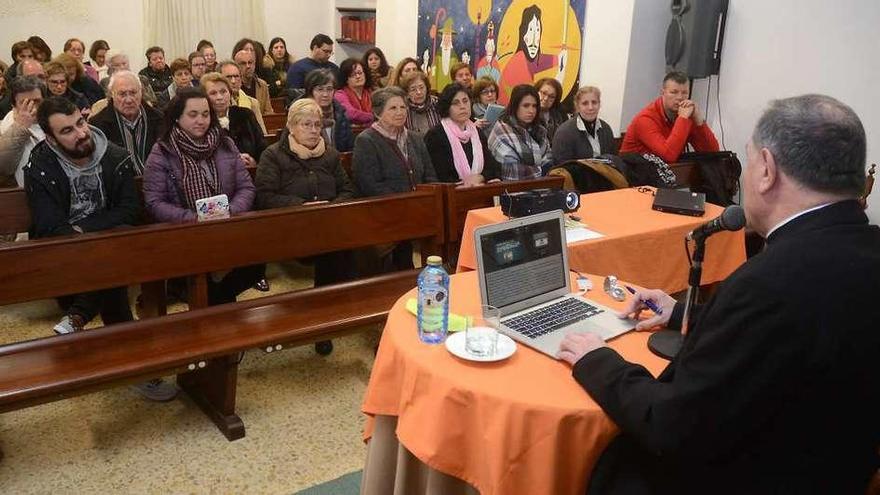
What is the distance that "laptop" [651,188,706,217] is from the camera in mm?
3227

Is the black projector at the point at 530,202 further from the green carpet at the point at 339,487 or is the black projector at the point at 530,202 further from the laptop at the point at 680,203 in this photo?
the green carpet at the point at 339,487

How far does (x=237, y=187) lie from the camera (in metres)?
3.48

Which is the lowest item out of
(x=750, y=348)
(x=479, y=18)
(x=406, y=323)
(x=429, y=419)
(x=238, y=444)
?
(x=238, y=444)

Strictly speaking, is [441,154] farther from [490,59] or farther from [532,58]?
[490,59]

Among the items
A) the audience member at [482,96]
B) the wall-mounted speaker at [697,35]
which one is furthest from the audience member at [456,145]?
the wall-mounted speaker at [697,35]

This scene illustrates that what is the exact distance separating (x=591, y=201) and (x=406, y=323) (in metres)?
1.86

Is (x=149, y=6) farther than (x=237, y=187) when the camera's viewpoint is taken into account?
Yes

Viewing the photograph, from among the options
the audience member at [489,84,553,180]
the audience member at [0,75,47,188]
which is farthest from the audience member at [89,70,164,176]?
the audience member at [489,84,553,180]

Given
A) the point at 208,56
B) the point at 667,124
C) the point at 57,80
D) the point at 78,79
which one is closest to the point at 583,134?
the point at 667,124

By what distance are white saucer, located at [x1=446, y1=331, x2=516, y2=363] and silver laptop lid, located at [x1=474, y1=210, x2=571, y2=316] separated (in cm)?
13

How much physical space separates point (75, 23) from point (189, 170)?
20.0 feet

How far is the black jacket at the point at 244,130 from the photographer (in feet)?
14.2

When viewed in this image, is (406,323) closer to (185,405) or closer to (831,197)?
(831,197)

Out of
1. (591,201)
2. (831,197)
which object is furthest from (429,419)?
(591,201)
